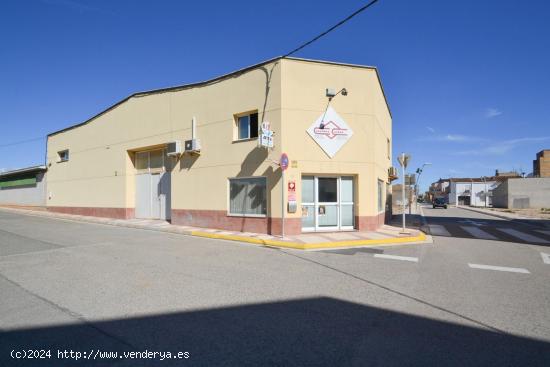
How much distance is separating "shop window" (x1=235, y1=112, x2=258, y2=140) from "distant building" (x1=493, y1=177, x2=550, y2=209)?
48912 millimetres

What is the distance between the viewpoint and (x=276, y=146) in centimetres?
1173

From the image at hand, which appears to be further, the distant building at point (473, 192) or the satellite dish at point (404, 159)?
the distant building at point (473, 192)

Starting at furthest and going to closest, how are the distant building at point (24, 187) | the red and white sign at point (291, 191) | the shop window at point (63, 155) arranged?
the distant building at point (24, 187)
the shop window at point (63, 155)
the red and white sign at point (291, 191)

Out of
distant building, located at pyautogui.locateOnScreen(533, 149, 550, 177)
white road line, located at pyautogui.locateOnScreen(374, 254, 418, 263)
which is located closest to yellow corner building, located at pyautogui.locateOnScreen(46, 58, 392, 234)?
white road line, located at pyautogui.locateOnScreen(374, 254, 418, 263)

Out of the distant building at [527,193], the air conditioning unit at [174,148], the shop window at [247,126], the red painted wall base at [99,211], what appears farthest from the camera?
the distant building at [527,193]

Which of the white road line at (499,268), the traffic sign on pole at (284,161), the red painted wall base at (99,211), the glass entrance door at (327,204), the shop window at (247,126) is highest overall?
the shop window at (247,126)

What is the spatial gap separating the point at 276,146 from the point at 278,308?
8028 millimetres

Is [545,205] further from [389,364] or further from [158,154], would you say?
[389,364]

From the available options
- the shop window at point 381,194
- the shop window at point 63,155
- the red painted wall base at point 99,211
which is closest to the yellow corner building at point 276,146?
the shop window at point 381,194

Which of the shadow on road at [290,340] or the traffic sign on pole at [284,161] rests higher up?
the traffic sign on pole at [284,161]

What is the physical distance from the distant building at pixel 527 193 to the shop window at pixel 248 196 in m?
48.7

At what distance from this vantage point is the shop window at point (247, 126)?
12.8m

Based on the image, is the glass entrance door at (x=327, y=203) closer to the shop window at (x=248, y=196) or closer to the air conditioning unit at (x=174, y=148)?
the shop window at (x=248, y=196)

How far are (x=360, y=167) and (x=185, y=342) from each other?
410 inches
